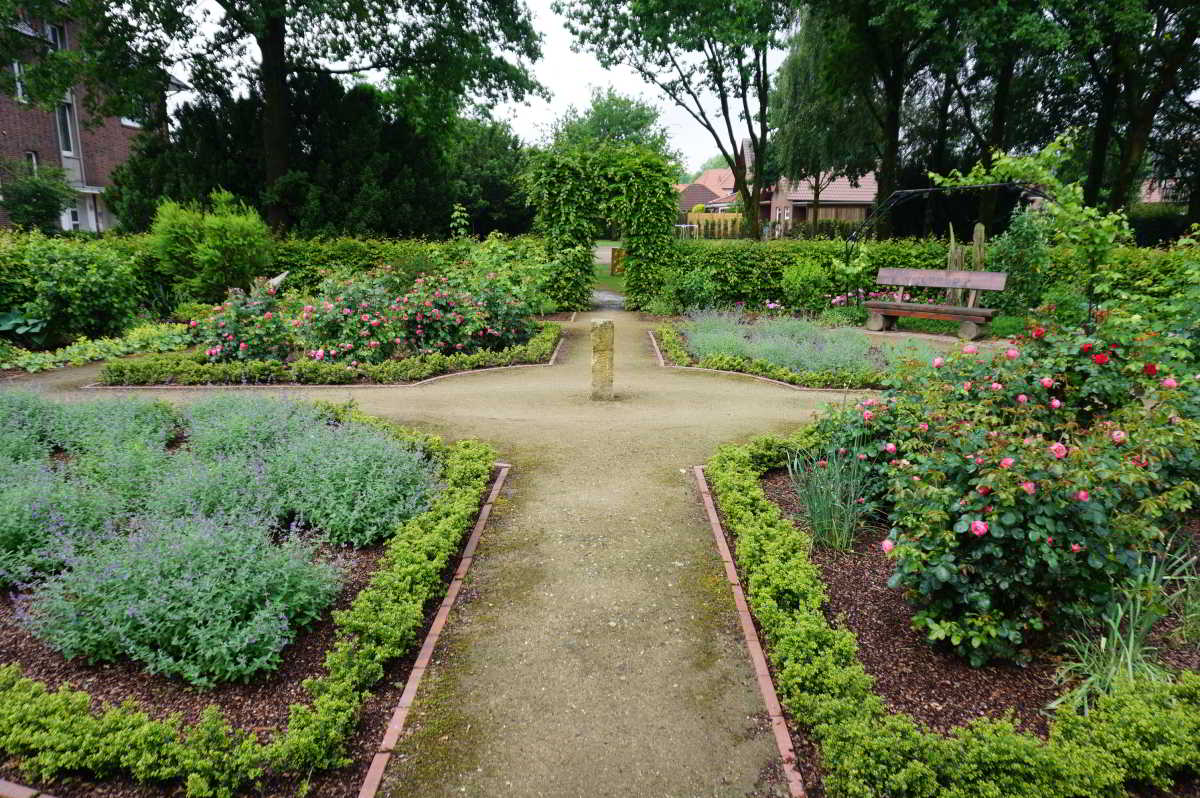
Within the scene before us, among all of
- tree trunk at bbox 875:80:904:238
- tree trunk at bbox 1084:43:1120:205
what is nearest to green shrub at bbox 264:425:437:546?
tree trunk at bbox 875:80:904:238

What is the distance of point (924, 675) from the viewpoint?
2.92 meters

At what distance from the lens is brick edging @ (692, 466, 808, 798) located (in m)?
2.45

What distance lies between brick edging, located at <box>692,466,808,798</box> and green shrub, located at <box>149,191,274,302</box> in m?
11.7

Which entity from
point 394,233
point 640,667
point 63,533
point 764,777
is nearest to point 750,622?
point 640,667

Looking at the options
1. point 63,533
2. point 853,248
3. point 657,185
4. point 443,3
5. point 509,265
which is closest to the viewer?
point 63,533

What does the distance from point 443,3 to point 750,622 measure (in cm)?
1987

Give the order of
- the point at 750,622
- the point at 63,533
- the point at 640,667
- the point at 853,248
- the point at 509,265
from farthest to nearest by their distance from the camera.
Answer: the point at 853,248, the point at 509,265, the point at 63,533, the point at 750,622, the point at 640,667

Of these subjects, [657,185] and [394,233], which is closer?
[657,185]

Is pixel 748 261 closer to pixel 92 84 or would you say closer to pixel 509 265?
pixel 509 265

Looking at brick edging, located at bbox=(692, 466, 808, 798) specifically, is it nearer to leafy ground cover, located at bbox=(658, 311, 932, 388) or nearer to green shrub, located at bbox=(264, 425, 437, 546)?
green shrub, located at bbox=(264, 425, 437, 546)

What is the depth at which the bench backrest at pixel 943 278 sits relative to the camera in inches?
473

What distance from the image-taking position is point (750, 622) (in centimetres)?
333

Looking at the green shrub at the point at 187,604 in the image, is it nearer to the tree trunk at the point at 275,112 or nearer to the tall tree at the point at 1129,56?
the tree trunk at the point at 275,112

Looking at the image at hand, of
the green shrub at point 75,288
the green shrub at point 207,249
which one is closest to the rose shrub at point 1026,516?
the green shrub at point 75,288
